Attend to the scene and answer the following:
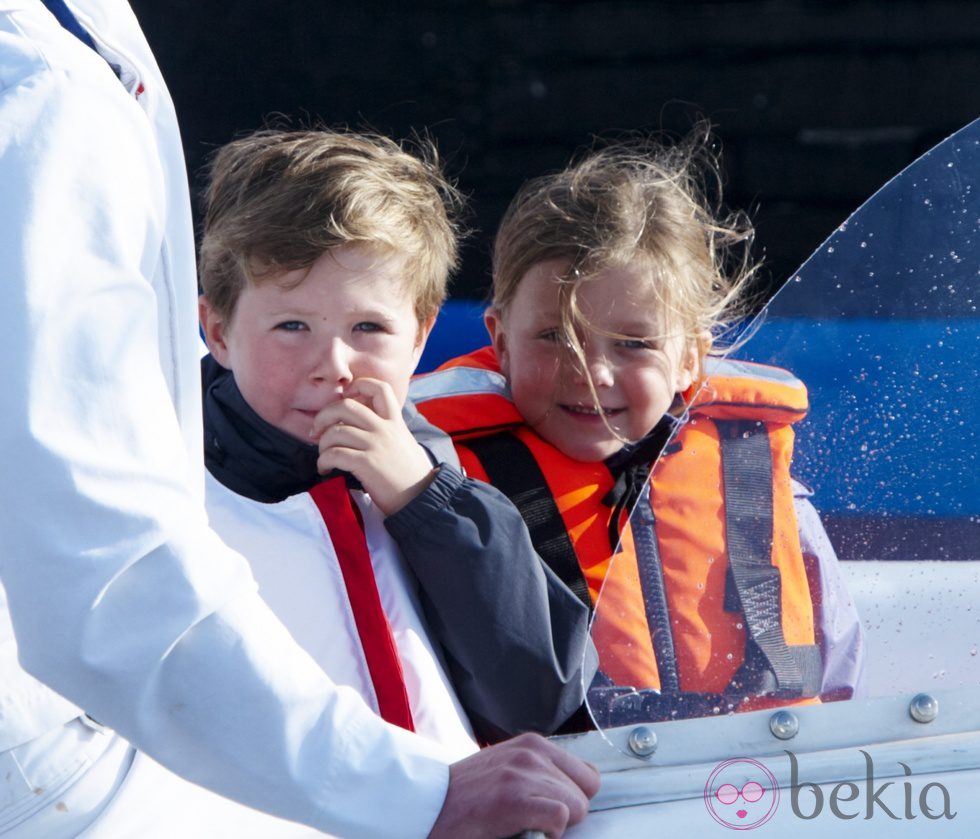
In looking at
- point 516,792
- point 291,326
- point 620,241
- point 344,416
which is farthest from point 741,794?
point 620,241

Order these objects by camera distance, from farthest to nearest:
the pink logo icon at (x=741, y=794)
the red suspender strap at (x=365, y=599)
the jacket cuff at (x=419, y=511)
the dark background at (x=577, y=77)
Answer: the dark background at (x=577, y=77), the jacket cuff at (x=419, y=511), the red suspender strap at (x=365, y=599), the pink logo icon at (x=741, y=794)

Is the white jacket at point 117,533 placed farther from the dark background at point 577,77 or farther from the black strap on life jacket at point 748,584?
the dark background at point 577,77

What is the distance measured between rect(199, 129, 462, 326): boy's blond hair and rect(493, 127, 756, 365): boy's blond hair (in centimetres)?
19

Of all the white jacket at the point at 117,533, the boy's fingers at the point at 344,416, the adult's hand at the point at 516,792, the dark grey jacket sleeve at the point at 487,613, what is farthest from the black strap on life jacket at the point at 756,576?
the boy's fingers at the point at 344,416

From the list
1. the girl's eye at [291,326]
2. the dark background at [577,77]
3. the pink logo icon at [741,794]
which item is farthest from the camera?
the dark background at [577,77]

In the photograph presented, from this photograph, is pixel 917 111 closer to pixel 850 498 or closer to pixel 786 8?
pixel 786 8

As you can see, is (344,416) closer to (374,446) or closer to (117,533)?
(374,446)

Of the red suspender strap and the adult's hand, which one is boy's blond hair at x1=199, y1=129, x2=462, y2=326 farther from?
the adult's hand

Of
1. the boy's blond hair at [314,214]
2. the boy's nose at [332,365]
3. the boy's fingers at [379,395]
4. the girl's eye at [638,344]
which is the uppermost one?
the boy's blond hair at [314,214]

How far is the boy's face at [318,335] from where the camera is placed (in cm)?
157

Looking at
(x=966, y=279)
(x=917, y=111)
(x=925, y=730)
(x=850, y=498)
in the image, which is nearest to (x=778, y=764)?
(x=925, y=730)

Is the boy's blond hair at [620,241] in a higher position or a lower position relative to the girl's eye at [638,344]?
higher

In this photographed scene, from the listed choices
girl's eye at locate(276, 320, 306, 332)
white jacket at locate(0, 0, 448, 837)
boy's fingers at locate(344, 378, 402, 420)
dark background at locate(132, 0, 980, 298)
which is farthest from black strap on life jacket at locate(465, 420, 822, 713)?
dark background at locate(132, 0, 980, 298)

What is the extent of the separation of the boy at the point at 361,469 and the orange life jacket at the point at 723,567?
1.02 feet
